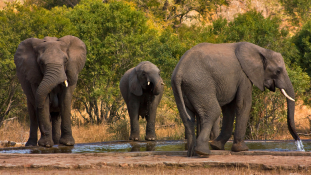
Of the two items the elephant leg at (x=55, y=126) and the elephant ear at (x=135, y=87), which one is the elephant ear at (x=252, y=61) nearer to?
the elephant ear at (x=135, y=87)

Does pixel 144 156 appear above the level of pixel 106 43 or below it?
below

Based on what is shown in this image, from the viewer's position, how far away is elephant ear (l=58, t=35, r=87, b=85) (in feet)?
33.4

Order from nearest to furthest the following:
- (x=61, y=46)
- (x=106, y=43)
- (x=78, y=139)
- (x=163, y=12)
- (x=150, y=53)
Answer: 1. (x=61, y=46)
2. (x=78, y=139)
3. (x=150, y=53)
4. (x=106, y=43)
5. (x=163, y=12)

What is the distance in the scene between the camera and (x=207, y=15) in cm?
4903

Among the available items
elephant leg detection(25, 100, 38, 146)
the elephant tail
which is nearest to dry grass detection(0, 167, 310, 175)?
the elephant tail

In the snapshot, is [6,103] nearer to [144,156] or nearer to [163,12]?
[144,156]

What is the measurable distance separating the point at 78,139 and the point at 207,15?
1463 inches

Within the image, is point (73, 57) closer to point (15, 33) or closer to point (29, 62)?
point (29, 62)

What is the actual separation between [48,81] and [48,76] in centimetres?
11

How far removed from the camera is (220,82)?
772 cm

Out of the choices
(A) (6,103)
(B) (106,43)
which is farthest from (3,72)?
(B) (106,43)

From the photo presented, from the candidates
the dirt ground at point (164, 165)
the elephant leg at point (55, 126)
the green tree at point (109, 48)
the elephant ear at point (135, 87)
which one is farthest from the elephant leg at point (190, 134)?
the green tree at point (109, 48)

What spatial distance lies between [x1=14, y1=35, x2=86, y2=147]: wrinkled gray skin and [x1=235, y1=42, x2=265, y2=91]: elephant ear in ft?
13.0

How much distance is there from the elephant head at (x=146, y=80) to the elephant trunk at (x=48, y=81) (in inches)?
113
